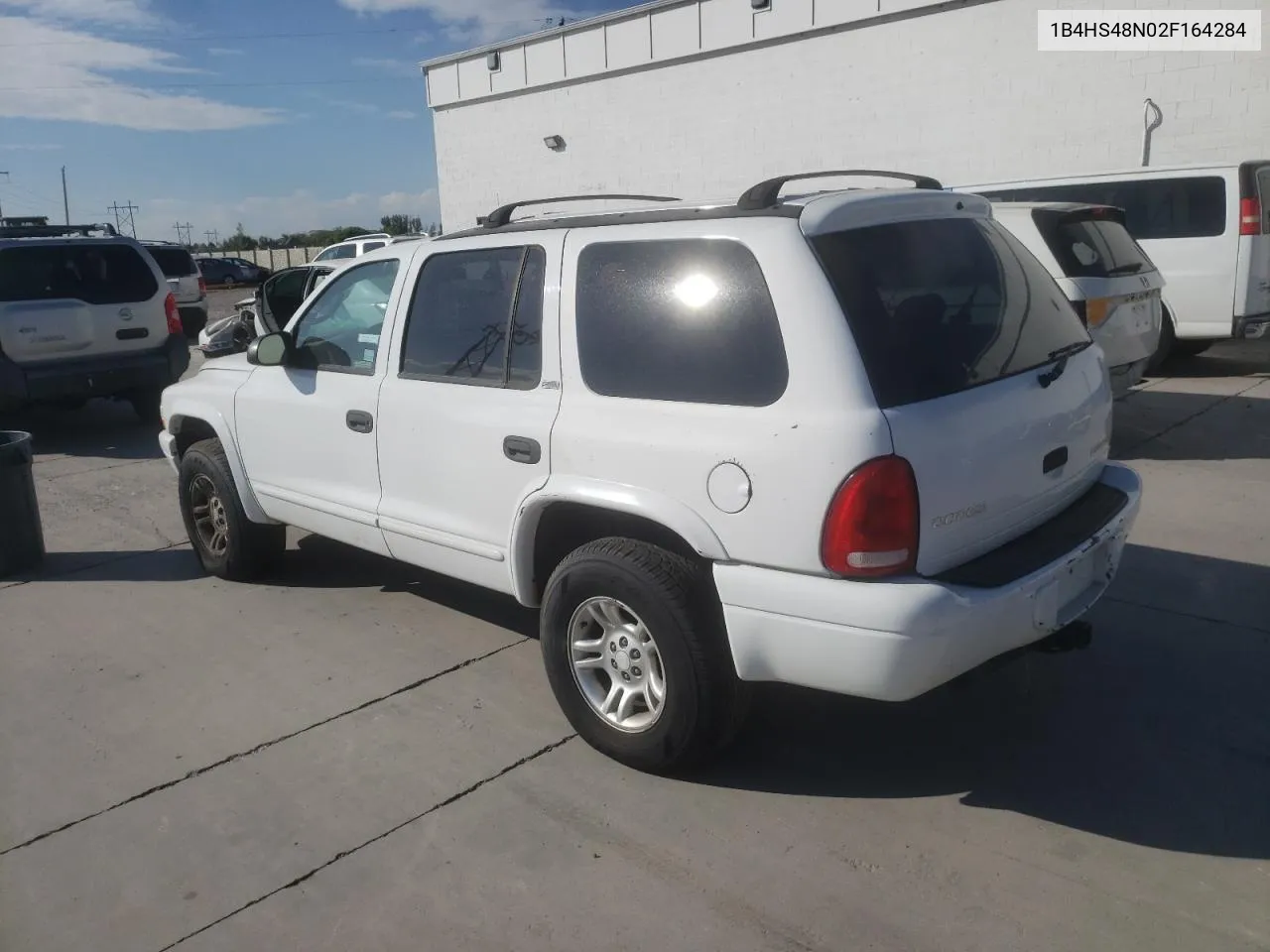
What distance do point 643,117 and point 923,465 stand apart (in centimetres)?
1699

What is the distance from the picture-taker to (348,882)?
322cm

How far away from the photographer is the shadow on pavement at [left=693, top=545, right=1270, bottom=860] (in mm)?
3390

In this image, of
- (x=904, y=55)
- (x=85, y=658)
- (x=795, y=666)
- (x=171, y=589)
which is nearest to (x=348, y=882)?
(x=795, y=666)

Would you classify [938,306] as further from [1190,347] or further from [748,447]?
[1190,347]

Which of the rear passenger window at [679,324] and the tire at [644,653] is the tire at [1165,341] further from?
the tire at [644,653]

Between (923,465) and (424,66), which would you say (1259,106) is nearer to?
(923,465)

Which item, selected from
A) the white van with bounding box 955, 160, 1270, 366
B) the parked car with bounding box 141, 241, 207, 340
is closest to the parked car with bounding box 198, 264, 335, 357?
the parked car with bounding box 141, 241, 207, 340

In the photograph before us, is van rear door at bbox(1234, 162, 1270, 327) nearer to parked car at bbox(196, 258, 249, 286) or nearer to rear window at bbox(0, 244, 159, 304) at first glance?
rear window at bbox(0, 244, 159, 304)

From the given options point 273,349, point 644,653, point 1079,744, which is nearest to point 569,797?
point 644,653

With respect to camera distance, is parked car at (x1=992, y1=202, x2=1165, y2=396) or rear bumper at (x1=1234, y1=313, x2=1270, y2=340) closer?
parked car at (x1=992, y1=202, x2=1165, y2=396)

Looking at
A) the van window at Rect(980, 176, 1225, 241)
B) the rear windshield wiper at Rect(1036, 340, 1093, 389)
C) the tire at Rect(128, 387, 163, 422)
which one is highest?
the van window at Rect(980, 176, 1225, 241)

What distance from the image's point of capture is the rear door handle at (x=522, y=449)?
3.84 metres

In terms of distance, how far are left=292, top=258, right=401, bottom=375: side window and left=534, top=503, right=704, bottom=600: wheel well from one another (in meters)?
1.26

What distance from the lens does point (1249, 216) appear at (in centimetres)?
1016
